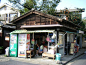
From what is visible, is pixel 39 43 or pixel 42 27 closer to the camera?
pixel 42 27

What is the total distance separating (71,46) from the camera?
1270cm

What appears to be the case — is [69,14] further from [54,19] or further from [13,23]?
[13,23]

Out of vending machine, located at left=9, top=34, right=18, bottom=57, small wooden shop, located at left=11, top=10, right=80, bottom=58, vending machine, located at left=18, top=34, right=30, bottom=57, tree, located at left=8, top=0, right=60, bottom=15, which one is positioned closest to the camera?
small wooden shop, located at left=11, top=10, right=80, bottom=58

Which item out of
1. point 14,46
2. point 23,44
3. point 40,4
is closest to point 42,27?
point 23,44

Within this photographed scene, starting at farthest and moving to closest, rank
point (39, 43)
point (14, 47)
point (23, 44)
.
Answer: point (39, 43)
point (14, 47)
point (23, 44)

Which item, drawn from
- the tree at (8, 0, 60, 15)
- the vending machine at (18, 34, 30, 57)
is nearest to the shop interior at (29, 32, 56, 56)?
the vending machine at (18, 34, 30, 57)

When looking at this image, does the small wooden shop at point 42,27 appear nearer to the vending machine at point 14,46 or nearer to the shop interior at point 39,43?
the shop interior at point 39,43

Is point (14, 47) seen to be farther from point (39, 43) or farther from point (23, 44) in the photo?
point (39, 43)

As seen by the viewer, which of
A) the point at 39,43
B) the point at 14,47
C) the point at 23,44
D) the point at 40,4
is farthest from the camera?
the point at 40,4

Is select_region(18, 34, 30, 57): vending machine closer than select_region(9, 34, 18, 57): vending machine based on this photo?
Yes

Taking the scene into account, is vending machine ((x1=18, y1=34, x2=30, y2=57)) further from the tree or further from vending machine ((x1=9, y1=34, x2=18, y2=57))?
the tree

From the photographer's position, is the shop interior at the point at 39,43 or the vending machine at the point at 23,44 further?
the shop interior at the point at 39,43

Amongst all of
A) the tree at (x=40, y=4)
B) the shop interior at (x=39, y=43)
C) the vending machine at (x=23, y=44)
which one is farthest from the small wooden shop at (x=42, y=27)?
the tree at (x=40, y=4)

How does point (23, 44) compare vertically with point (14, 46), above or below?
above
